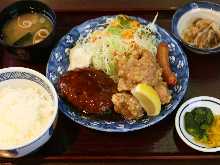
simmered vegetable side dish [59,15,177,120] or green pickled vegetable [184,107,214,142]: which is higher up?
simmered vegetable side dish [59,15,177,120]

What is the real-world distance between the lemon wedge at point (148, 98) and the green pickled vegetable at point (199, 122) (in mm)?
159

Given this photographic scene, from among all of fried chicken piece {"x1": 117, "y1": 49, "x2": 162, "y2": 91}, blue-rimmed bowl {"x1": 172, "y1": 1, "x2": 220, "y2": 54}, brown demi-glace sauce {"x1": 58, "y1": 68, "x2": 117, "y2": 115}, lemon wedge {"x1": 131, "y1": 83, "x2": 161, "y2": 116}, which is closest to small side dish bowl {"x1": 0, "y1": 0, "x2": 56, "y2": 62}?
brown demi-glace sauce {"x1": 58, "y1": 68, "x2": 117, "y2": 115}

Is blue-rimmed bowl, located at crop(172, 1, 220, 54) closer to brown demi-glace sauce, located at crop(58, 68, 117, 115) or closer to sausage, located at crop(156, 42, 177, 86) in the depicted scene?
sausage, located at crop(156, 42, 177, 86)

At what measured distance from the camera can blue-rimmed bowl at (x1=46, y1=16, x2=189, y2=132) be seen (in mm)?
1999

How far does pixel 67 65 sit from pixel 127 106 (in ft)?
1.58

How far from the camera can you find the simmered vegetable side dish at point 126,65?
2.01 m

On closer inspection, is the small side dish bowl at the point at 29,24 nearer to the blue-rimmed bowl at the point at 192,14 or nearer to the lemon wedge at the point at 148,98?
the lemon wedge at the point at 148,98

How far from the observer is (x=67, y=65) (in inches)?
90.5

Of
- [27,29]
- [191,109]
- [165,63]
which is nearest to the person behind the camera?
[191,109]

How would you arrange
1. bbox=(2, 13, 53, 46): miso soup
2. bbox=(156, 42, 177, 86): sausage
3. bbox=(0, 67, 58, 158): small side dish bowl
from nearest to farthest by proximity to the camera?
1. bbox=(0, 67, 58, 158): small side dish bowl
2. bbox=(156, 42, 177, 86): sausage
3. bbox=(2, 13, 53, 46): miso soup

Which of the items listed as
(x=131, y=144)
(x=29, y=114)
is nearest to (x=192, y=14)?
(x=131, y=144)

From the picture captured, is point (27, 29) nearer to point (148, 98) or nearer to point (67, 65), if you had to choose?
point (67, 65)

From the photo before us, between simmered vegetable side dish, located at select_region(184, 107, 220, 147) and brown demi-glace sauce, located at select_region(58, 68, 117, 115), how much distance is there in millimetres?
392

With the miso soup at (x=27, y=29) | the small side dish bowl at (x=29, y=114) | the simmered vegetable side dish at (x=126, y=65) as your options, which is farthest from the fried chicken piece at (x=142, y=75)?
the miso soup at (x=27, y=29)
